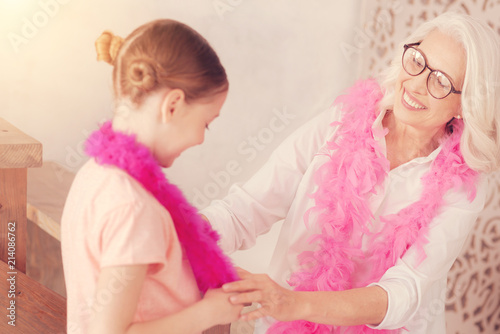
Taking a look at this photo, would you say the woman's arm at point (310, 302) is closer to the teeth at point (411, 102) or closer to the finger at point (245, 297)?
the finger at point (245, 297)

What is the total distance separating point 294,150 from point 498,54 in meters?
0.57

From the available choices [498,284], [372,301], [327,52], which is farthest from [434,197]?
[327,52]

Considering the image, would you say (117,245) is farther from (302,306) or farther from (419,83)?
(419,83)

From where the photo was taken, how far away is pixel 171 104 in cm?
89

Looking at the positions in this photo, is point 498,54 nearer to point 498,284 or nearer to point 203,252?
point 203,252

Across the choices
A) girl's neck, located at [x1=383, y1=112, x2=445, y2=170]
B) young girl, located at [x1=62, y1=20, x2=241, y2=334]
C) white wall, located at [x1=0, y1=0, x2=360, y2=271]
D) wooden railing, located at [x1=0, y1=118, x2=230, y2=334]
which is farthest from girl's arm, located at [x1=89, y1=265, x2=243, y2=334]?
white wall, located at [x1=0, y1=0, x2=360, y2=271]

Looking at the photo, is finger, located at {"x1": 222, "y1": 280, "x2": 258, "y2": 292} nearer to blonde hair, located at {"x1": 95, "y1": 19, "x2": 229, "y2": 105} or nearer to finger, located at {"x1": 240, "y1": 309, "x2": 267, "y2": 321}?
finger, located at {"x1": 240, "y1": 309, "x2": 267, "y2": 321}

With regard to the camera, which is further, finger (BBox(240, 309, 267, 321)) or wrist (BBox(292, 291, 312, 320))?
wrist (BBox(292, 291, 312, 320))

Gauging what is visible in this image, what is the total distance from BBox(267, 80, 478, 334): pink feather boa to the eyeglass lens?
0.55ft

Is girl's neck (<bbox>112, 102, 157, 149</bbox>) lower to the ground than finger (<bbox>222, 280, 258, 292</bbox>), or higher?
higher

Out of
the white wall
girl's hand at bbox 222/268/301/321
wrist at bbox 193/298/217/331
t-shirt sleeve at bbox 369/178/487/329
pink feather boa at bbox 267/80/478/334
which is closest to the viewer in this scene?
wrist at bbox 193/298/217/331

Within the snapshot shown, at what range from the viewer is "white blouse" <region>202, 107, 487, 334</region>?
1.43 meters

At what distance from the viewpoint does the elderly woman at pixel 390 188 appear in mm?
1417

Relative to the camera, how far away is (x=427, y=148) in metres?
1.60
